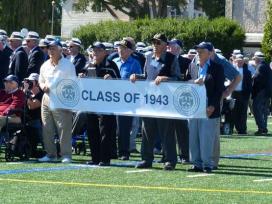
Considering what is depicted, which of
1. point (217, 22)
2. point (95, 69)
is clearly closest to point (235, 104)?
point (95, 69)

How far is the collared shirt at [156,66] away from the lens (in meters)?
15.4

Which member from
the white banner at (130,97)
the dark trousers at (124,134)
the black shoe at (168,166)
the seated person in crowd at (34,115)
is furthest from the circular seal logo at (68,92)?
the black shoe at (168,166)

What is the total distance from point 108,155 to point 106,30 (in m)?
35.8

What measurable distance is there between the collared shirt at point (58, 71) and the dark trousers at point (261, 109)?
10122 mm

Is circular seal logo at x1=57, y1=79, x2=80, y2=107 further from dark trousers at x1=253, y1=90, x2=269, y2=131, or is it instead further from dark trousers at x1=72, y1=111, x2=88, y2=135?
dark trousers at x1=253, y1=90, x2=269, y2=131

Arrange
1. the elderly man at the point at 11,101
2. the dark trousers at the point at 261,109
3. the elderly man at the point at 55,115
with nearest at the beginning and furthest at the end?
the elderly man at the point at 55,115 < the elderly man at the point at 11,101 < the dark trousers at the point at 261,109

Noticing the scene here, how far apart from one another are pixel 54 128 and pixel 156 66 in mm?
2320

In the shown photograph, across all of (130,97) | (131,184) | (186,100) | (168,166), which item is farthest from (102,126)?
(131,184)

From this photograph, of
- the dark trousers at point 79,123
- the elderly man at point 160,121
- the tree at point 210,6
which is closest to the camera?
the elderly man at point 160,121

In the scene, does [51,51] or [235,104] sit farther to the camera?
[235,104]

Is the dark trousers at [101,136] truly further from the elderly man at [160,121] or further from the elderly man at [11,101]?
the elderly man at [11,101]

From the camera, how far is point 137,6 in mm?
75562

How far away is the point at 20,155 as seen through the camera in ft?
54.5

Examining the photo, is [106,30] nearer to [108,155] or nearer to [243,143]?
[243,143]
